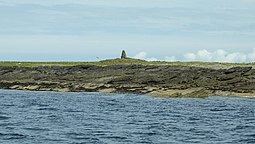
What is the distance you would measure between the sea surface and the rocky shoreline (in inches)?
534

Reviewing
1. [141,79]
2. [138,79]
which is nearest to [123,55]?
[138,79]

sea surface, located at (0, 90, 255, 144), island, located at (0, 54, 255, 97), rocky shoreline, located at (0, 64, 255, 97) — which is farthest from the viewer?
island, located at (0, 54, 255, 97)

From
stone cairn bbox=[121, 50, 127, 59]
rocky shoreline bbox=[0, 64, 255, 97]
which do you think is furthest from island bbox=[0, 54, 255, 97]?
stone cairn bbox=[121, 50, 127, 59]

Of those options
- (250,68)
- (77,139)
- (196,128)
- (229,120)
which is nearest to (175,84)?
(250,68)

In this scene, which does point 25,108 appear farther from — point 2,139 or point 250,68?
point 250,68

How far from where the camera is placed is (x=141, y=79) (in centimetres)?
9631

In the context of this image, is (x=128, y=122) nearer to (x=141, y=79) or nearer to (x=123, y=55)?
(x=141, y=79)

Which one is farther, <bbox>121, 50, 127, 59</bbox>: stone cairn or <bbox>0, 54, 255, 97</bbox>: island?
<bbox>121, 50, 127, 59</bbox>: stone cairn

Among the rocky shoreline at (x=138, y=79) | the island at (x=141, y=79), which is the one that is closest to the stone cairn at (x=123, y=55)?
the island at (x=141, y=79)

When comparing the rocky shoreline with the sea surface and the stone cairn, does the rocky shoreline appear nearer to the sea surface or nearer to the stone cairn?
the sea surface

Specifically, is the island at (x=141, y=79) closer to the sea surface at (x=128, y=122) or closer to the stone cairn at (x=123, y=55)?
the sea surface at (x=128, y=122)

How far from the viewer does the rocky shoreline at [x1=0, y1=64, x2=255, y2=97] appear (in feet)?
272

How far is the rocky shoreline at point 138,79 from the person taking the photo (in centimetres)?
8281

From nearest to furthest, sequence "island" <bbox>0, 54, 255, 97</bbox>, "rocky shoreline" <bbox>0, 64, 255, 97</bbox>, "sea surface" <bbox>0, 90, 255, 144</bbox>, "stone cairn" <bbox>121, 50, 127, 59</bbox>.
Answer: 1. "sea surface" <bbox>0, 90, 255, 144</bbox>
2. "rocky shoreline" <bbox>0, 64, 255, 97</bbox>
3. "island" <bbox>0, 54, 255, 97</bbox>
4. "stone cairn" <bbox>121, 50, 127, 59</bbox>
